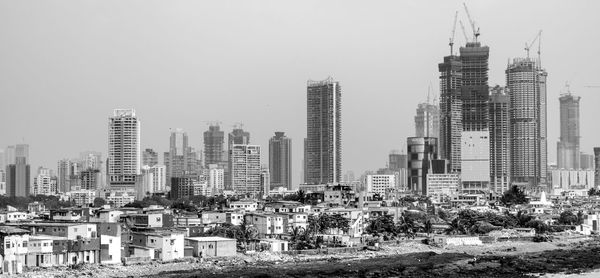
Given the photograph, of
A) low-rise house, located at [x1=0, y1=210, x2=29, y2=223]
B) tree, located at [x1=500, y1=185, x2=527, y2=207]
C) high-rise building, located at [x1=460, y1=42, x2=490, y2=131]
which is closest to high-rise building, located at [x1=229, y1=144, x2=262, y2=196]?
high-rise building, located at [x1=460, y1=42, x2=490, y2=131]

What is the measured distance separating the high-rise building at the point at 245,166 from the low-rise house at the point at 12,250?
4995 inches

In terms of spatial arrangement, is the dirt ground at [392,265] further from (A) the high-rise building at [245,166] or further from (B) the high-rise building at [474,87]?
(B) the high-rise building at [474,87]

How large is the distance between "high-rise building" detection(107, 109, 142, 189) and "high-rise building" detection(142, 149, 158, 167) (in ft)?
98.5

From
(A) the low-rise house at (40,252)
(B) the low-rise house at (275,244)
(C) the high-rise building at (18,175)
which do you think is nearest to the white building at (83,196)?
(C) the high-rise building at (18,175)

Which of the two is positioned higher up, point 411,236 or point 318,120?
point 318,120

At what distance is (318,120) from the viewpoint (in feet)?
605

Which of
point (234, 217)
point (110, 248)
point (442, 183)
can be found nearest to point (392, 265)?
point (110, 248)

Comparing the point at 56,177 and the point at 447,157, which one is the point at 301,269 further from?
the point at 447,157

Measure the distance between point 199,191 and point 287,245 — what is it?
80846 millimetres

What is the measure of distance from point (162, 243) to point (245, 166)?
4933 inches

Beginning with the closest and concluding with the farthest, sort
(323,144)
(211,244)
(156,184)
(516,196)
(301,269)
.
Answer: (301,269) → (211,244) → (516,196) → (156,184) → (323,144)

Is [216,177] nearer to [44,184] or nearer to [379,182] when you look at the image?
[379,182]

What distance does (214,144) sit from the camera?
646 ft

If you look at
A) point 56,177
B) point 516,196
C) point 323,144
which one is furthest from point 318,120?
point 516,196
